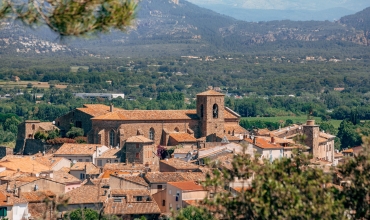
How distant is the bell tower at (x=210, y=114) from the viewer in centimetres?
5147

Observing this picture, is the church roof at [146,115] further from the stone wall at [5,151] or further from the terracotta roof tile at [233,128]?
A: the stone wall at [5,151]

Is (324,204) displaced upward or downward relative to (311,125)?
upward

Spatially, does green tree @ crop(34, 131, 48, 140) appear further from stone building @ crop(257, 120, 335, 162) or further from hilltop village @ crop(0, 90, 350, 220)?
stone building @ crop(257, 120, 335, 162)

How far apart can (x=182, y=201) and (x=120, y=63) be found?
150 meters

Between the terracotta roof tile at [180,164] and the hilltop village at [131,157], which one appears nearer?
the hilltop village at [131,157]

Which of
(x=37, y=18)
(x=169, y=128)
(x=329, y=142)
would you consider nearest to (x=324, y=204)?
(x=37, y=18)

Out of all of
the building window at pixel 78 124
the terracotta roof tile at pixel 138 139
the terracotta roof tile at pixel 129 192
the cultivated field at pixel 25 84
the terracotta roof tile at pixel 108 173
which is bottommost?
the cultivated field at pixel 25 84

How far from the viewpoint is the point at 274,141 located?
1919 inches

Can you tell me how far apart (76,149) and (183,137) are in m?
4.93

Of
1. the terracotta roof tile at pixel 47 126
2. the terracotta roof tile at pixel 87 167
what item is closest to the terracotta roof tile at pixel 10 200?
the terracotta roof tile at pixel 87 167

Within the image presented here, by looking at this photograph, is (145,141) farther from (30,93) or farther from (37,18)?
(30,93)

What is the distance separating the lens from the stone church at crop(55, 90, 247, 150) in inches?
1980

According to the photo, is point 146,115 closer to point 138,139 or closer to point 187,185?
point 138,139

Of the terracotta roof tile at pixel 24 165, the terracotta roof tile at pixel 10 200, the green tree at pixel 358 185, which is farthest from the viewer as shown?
the terracotta roof tile at pixel 24 165
